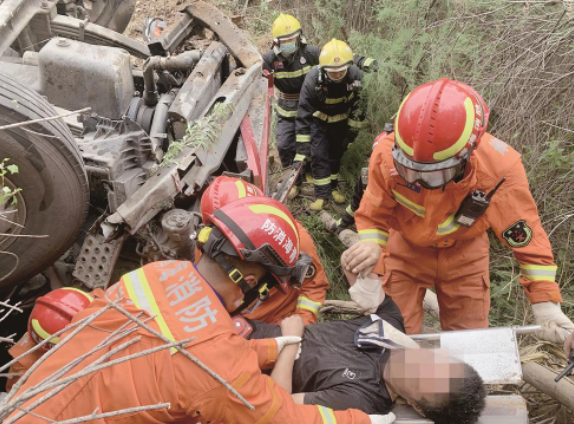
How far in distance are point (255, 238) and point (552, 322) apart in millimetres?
1501

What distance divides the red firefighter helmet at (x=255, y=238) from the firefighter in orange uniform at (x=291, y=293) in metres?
0.50

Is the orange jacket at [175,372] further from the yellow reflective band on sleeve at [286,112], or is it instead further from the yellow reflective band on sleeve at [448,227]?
the yellow reflective band on sleeve at [286,112]

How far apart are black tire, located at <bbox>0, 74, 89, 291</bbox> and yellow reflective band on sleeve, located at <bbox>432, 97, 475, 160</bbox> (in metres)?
1.79

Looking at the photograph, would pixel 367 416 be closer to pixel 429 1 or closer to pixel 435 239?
pixel 435 239

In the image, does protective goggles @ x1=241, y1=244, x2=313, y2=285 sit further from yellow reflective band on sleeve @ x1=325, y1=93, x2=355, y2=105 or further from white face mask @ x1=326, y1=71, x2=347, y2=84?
yellow reflective band on sleeve @ x1=325, y1=93, x2=355, y2=105

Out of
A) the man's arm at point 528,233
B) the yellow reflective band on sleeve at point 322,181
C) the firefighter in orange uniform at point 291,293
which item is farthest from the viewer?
the yellow reflective band on sleeve at point 322,181

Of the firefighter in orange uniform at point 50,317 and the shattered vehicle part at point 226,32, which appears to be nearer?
the firefighter in orange uniform at point 50,317

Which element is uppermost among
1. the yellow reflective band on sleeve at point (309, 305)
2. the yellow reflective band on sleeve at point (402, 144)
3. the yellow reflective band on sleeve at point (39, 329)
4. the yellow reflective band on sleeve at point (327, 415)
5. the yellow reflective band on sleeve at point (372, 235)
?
the yellow reflective band on sleeve at point (402, 144)

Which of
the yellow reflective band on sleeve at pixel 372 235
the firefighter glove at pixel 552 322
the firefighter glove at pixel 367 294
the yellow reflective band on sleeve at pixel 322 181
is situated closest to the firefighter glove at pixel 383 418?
the firefighter glove at pixel 367 294

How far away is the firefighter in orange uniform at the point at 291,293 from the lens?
9.05 ft

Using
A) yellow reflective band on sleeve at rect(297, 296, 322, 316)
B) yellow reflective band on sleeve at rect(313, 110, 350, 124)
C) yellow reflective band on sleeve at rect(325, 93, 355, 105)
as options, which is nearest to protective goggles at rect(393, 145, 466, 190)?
yellow reflective band on sleeve at rect(297, 296, 322, 316)

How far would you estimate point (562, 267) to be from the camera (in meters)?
3.61

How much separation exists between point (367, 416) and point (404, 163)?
112 cm

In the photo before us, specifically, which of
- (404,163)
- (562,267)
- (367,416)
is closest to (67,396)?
(367,416)
